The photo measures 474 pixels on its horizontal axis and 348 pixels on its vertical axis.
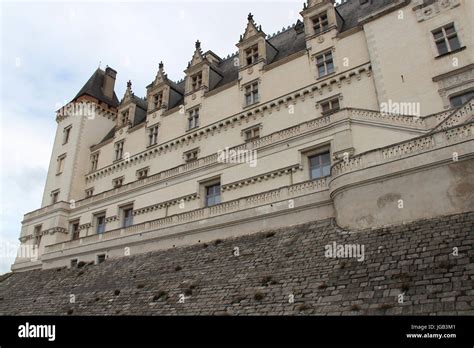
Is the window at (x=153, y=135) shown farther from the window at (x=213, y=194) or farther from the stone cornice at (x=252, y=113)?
the window at (x=213, y=194)

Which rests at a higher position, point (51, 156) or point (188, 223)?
point (51, 156)

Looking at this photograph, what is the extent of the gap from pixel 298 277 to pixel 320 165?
8.81 m

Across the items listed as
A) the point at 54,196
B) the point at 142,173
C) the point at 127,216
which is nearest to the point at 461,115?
the point at 127,216

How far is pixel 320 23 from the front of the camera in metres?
25.3

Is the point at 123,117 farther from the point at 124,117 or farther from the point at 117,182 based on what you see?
the point at 117,182

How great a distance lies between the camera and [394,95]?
20.1m

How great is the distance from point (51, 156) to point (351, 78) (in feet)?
102

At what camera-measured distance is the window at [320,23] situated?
82.3 ft

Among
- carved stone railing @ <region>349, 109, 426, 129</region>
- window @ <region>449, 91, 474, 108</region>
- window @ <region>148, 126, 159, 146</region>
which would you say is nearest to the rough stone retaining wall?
carved stone railing @ <region>349, 109, 426, 129</region>
